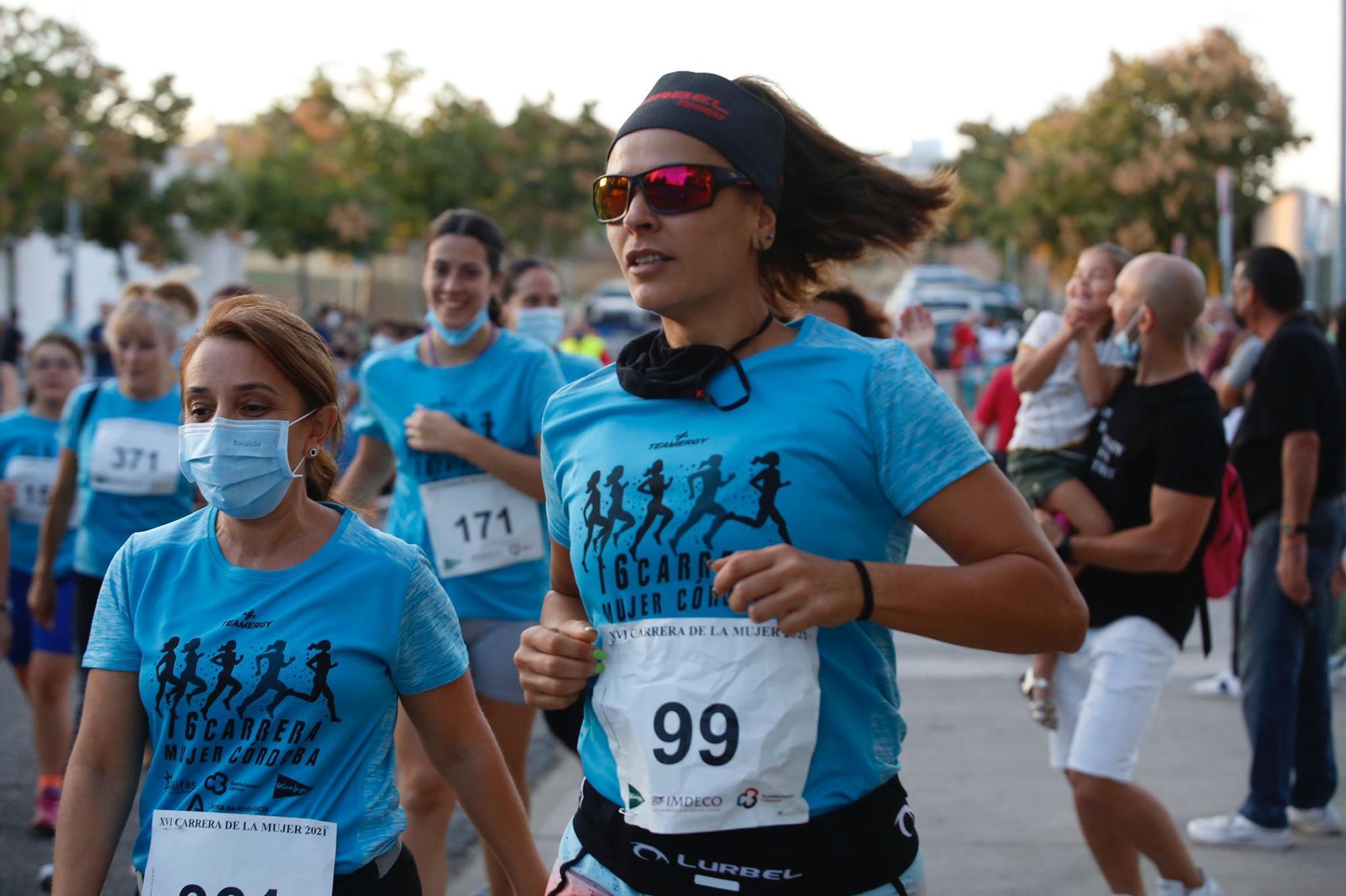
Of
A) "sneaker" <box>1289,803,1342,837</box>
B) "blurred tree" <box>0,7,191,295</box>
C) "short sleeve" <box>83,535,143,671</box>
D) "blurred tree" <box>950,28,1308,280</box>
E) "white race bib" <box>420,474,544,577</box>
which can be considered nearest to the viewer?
"short sleeve" <box>83,535,143,671</box>

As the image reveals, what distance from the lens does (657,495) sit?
2424 mm

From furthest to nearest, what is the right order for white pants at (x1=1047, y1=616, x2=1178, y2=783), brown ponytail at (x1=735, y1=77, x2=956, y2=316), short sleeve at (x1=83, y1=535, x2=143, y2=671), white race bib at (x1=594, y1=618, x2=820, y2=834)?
white pants at (x1=1047, y1=616, x2=1178, y2=783) → short sleeve at (x1=83, y1=535, x2=143, y2=671) → brown ponytail at (x1=735, y1=77, x2=956, y2=316) → white race bib at (x1=594, y1=618, x2=820, y2=834)

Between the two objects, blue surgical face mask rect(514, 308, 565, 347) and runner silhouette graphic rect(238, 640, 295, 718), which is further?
blue surgical face mask rect(514, 308, 565, 347)

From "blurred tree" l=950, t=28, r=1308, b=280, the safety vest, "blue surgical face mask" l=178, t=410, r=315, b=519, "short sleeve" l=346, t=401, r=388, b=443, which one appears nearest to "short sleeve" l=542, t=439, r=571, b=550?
"blue surgical face mask" l=178, t=410, r=315, b=519

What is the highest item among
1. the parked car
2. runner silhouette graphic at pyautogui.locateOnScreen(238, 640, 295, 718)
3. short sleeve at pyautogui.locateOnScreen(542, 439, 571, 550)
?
the parked car

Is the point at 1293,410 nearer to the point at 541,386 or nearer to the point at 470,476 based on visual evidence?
the point at 541,386

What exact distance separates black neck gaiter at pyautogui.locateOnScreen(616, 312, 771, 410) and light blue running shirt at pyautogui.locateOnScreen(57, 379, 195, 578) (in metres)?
3.48

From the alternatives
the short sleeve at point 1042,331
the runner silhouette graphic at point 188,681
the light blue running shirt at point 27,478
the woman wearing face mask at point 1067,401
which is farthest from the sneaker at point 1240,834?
the light blue running shirt at point 27,478

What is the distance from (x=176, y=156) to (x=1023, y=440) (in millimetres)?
47724

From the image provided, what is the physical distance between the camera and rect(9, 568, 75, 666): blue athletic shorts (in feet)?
20.3

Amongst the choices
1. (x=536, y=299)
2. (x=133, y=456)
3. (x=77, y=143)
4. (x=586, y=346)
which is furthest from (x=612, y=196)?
(x=77, y=143)

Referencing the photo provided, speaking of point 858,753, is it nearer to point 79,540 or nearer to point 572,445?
point 572,445

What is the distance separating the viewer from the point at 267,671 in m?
2.70

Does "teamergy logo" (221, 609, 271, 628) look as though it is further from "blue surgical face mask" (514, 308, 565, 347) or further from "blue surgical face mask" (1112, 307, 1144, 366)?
"blue surgical face mask" (514, 308, 565, 347)
